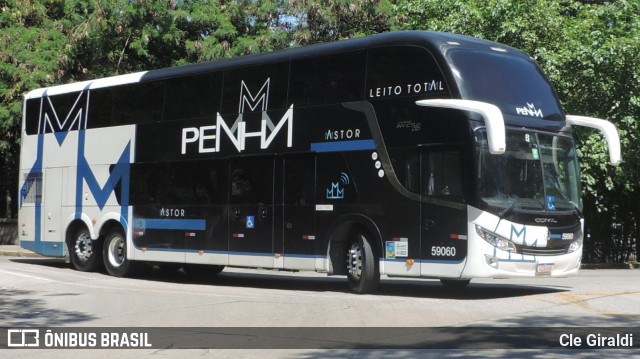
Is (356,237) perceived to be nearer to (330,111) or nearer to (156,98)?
(330,111)

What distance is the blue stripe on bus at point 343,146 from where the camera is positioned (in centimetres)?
1534

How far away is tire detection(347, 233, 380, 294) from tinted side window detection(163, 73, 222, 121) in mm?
4334

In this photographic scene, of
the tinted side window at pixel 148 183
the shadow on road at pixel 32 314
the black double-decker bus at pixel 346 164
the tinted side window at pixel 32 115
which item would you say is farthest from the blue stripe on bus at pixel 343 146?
the tinted side window at pixel 32 115

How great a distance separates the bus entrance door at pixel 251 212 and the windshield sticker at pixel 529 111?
4.65 meters

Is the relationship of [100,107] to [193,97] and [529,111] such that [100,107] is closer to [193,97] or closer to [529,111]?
[193,97]

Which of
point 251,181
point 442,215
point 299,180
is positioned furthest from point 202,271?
point 442,215

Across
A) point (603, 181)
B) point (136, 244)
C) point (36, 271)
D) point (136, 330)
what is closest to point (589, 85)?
point (603, 181)

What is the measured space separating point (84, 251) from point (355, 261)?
27.1ft

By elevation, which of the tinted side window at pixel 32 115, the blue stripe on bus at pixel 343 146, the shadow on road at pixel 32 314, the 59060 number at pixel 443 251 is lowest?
the shadow on road at pixel 32 314

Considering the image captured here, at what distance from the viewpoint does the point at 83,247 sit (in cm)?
2145

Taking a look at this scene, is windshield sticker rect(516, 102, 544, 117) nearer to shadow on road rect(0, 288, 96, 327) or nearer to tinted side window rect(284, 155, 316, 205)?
tinted side window rect(284, 155, 316, 205)

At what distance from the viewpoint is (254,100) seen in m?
17.4

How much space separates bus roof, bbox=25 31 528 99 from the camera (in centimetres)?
1466

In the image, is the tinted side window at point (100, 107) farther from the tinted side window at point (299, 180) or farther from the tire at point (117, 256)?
the tinted side window at point (299, 180)
